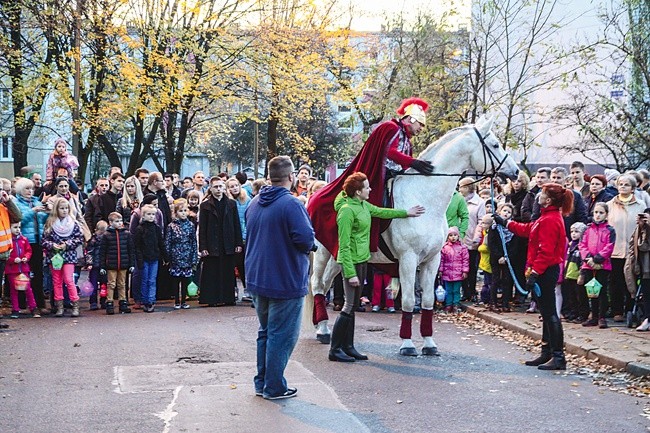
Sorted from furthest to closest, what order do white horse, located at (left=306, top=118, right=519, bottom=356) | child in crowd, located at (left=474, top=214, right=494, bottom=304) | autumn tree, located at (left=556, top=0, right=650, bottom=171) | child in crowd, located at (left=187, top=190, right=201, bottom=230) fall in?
1. autumn tree, located at (left=556, top=0, right=650, bottom=171)
2. child in crowd, located at (left=187, top=190, right=201, bottom=230)
3. child in crowd, located at (left=474, top=214, right=494, bottom=304)
4. white horse, located at (left=306, top=118, right=519, bottom=356)

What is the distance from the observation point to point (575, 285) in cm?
1365

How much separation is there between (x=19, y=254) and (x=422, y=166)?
23.3 feet

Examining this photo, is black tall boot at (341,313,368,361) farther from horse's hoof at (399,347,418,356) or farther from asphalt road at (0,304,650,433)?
horse's hoof at (399,347,418,356)

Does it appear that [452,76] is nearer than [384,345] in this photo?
No

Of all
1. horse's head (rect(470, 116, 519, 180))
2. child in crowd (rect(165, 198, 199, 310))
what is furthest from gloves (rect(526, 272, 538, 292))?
child in crowd (rect(165, 198, 199, 310))

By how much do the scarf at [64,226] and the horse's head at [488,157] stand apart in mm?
6927

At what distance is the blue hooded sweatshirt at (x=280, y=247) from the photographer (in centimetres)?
828

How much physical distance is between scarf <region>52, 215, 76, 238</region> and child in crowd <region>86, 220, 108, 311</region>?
514mm

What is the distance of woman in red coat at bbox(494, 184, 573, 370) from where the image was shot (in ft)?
32.9

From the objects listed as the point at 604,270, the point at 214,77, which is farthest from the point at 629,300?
the point at 214,77

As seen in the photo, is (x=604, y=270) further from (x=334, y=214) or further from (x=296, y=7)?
(x=296, y=7)

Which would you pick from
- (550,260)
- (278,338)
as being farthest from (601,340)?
(278,338)

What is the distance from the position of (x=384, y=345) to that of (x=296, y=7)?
868 inches

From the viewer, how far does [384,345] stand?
1170cm
